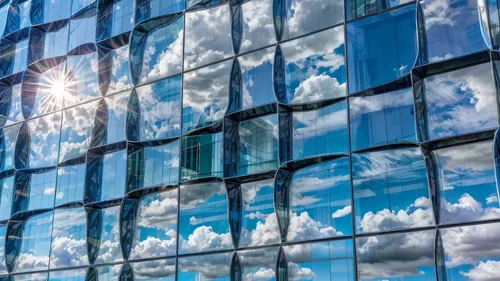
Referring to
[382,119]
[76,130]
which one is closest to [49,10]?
[76,130]

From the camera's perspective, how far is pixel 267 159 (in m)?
15.8

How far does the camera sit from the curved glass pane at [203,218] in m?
16.2

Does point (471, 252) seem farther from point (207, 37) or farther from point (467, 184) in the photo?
point (207, 37)

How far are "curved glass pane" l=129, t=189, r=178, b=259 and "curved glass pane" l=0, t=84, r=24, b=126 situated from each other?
7.91 metres

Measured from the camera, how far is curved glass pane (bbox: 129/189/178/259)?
17188 millimetres

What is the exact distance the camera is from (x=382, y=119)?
46.5 ft

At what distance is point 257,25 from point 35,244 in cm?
1041

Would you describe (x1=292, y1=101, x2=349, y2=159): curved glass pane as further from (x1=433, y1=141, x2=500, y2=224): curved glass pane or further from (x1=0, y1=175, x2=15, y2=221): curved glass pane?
(x1=0, y1=175, x2=15, y2=221): curved glass pane

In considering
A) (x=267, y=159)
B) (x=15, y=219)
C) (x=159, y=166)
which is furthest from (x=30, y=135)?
(x=267, y=159)

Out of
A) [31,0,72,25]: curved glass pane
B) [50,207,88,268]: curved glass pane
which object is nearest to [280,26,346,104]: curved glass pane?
[50,207,88,268]: curved glass pane

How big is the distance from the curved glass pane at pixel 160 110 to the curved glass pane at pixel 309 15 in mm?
3794

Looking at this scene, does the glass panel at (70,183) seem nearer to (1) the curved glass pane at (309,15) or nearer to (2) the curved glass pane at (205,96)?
(2) the curved glass pane at (205,96)

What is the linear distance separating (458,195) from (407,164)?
51.3 inches

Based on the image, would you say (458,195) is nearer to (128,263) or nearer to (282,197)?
(282,197)
